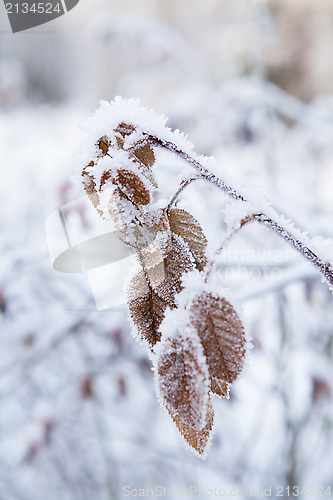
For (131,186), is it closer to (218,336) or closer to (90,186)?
(90,186)

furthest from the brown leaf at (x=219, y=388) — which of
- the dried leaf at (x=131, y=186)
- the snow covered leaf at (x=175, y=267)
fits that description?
the dried leaf at (x=131, y=186)

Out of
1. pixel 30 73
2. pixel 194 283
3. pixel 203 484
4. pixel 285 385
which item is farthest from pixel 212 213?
pixel 30 73

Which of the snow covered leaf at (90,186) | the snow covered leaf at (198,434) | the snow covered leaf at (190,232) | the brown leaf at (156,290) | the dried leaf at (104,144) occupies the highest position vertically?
the dried leaf at (104,144)

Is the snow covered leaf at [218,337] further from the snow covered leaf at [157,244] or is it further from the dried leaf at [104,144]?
the dried leaf at [104,144]

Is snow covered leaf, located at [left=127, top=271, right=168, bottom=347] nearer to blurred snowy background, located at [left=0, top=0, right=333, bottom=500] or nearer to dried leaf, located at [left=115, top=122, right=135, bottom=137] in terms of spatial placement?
dried leaf, located at [left=115, top=122, right=135, bottom=137]

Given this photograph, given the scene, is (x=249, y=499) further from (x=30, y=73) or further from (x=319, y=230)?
(x=30, y=73)
